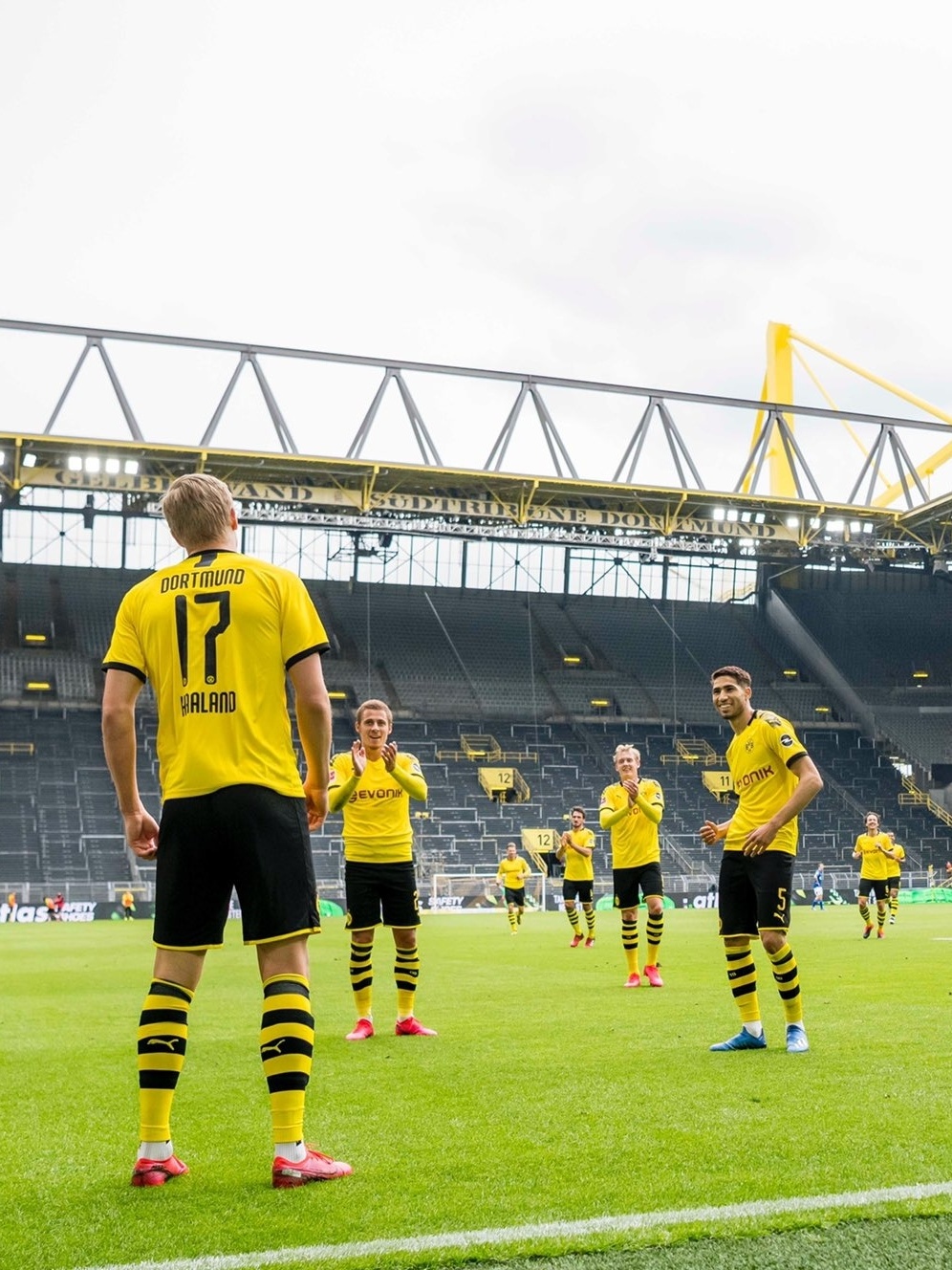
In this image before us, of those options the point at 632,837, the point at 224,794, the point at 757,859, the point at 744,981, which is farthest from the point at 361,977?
the point at 224,794

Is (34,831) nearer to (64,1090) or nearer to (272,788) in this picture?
(64,1090)

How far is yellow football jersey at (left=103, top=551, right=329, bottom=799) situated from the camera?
4.36 meters

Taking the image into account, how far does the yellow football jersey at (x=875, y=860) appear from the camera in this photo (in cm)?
2061

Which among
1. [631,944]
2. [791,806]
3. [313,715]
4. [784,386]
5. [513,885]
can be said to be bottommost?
[513,885]

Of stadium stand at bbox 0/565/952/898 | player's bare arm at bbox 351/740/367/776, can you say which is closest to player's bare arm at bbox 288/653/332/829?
player's bare arm at bbox 351/740/367/776

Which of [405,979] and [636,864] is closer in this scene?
[405,979]

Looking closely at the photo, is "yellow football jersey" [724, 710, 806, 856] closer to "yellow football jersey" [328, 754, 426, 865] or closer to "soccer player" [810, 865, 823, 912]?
"yellow football jersey" [328, 754, 426, 865]

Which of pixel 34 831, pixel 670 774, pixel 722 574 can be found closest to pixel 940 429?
pixel 670 774

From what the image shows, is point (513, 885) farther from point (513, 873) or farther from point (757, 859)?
point (757, 859)

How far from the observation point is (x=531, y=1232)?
3.50 meters

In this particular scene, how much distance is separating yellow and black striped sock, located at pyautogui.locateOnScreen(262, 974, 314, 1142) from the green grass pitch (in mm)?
221

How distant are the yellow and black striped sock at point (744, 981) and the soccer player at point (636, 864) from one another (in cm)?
375

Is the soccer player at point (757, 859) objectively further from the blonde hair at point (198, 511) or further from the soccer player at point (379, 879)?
the blonde hair at point (198, 511)

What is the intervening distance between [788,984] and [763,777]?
1206 millimetres
